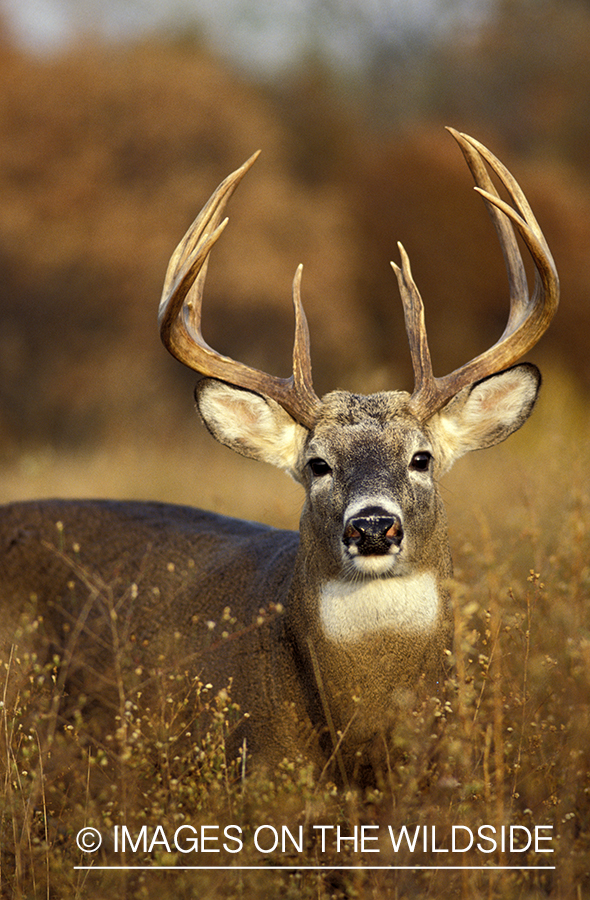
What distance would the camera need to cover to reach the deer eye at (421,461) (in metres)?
3.67

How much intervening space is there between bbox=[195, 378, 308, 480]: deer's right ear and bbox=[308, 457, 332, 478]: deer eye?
0.73 feet

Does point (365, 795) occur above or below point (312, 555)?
below

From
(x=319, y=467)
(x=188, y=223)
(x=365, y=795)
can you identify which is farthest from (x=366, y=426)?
(x=188, y=223)

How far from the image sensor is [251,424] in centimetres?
408

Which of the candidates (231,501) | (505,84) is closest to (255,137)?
(505,84)

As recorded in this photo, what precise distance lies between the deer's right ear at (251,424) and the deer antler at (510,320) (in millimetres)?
516

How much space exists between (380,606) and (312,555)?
352mm

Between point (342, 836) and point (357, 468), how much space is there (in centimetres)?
119

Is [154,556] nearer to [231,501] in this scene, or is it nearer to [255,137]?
[231,501]

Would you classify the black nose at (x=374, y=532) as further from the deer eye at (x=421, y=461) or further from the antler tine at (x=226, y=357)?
the antler tine at (x=226, y=357)

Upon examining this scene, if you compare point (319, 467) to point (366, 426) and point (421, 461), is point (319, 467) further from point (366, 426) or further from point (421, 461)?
point (421, 461)

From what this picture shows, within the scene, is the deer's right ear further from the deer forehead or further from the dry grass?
the dry grass

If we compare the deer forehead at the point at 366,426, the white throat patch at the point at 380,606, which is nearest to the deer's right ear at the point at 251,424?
the deer forehead at the point at 366,426

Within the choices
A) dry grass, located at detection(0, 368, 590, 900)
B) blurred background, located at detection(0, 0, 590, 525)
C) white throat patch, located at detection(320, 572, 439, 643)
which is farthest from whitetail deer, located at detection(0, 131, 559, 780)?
blurred background, located at detection(0, 0, 590, 525)
